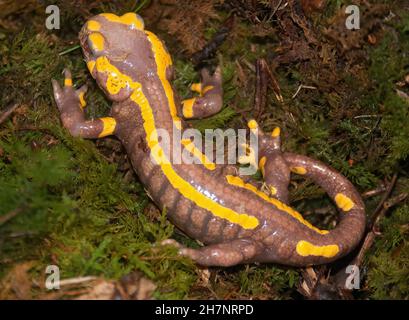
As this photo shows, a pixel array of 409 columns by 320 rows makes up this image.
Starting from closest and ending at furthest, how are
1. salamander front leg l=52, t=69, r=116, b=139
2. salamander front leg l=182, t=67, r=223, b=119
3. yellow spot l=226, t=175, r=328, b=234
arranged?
yellow spot l=226, t=175, r=328, b=234 < salamander front leg l=52, t=69, r=116, b=139 < salamander front leg l=182, t=67, r=223, b=119

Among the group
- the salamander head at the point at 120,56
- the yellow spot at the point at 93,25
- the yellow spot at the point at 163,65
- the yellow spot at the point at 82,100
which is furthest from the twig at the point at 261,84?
the yellow spot at the point at 82,100

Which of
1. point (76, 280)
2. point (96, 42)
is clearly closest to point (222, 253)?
point (76, 280)

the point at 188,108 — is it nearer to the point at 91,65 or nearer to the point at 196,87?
the point at 196,87

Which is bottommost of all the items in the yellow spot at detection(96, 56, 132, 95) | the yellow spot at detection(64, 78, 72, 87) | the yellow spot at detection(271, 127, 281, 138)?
the yellow spot at detection(271, 127, 281, 138)

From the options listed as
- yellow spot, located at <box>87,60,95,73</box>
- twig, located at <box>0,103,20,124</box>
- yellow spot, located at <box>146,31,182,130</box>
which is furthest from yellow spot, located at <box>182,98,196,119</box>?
twig, located at <box>0,103,20,124</box>

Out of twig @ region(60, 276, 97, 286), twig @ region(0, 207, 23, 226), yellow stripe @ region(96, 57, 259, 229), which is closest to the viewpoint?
twig @ region(0, 207, 23, 226)

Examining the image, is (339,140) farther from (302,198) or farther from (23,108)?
(23,108)

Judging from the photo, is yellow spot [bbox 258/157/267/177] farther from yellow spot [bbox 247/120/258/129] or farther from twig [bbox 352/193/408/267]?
twig [bbox 352/193/408/267]
